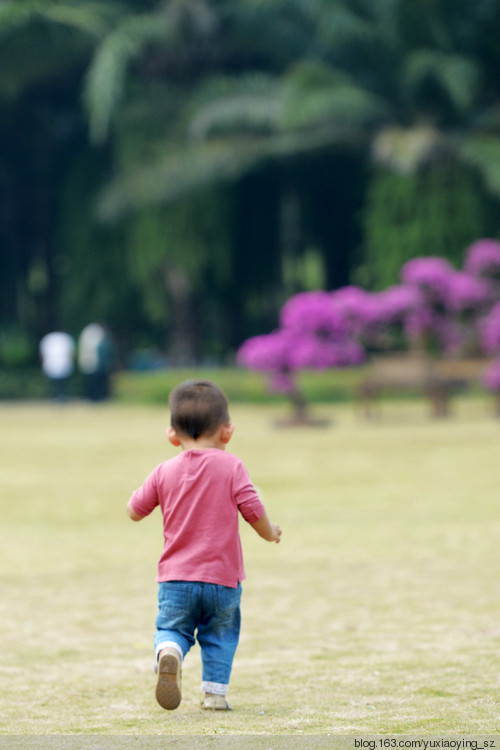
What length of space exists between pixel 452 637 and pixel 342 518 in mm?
3855

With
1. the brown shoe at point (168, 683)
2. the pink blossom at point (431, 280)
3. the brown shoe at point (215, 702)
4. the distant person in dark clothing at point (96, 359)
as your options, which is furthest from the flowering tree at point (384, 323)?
the brown shoe at point (168, 683)

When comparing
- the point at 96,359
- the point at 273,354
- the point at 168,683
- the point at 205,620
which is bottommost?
the point at 168,683

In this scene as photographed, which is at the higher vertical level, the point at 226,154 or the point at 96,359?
the point at 226,154

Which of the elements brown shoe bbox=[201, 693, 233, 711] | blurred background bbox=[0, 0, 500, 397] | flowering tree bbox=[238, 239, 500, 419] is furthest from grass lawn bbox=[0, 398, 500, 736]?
blurred background bbox=[0, 0, 500, 397]

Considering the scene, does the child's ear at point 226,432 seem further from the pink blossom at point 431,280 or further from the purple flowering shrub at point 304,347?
the pink blossom at point 431,280

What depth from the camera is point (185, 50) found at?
2608cm

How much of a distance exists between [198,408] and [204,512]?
0.31m

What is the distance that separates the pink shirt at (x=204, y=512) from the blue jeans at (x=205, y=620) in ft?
0.13

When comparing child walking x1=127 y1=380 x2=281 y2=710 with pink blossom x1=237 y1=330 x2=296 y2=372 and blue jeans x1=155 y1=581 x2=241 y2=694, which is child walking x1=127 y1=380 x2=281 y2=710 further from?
pink blossom x1=237 y1=330 x2=296 y2=372

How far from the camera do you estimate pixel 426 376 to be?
17.9 metres

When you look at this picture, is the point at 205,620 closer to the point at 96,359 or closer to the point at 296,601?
the point at 296,601

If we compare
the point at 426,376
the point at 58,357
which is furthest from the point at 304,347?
the point at 58,357

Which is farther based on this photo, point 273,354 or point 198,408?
point 273,354

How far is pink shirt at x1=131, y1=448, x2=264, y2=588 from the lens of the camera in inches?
143
